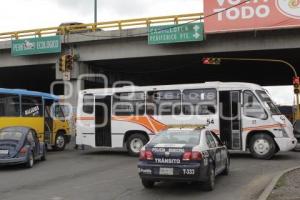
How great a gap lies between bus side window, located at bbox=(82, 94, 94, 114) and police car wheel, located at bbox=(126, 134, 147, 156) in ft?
7.11

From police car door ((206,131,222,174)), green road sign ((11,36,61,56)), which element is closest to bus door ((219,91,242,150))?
police car door ((206,131,222,174))

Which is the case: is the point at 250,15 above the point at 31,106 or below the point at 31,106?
above

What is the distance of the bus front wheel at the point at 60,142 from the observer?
2472 cm

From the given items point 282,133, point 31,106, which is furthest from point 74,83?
point 282,133

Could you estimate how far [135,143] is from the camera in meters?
20.9

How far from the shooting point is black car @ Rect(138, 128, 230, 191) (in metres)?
10.8

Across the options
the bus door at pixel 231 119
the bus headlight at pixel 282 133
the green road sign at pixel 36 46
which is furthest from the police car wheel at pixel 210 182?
the green road sign at pixel 36 46

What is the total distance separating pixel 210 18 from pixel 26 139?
15740 mm

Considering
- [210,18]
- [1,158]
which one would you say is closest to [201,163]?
[1,158]

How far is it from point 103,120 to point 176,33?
10.8 metres

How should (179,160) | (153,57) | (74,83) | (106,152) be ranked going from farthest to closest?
(74,83), (153,57), (106,152), (179,160)

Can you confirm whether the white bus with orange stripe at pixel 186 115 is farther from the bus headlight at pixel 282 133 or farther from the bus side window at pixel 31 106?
the bus side window at pixel 31 106

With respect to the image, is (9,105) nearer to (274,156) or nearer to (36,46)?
(274,156)

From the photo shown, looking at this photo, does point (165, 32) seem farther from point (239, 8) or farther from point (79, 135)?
point (79, 135)
